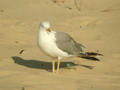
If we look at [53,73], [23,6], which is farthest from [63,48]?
[23,6]

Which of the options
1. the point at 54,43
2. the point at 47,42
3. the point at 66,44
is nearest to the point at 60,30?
the point at 66,44

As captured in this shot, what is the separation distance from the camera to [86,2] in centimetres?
1514

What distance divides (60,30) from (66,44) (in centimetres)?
421

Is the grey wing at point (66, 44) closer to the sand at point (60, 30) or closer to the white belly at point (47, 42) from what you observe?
the white belly at point (47, 42)

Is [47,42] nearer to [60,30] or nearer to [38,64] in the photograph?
[38,64]

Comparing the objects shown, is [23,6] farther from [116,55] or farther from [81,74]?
[81,74]

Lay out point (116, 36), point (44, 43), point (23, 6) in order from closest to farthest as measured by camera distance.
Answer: point (44, 43)
point (116, 36)
point (23, 6)

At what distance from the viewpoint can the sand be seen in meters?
6.52

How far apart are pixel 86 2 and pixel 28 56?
6749mm

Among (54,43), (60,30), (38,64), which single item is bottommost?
(38,64)

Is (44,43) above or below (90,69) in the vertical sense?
above

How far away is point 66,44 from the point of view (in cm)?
745

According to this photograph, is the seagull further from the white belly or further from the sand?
the sand

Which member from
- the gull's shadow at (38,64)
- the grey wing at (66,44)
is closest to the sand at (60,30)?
the gull's shadow at (38,64)
